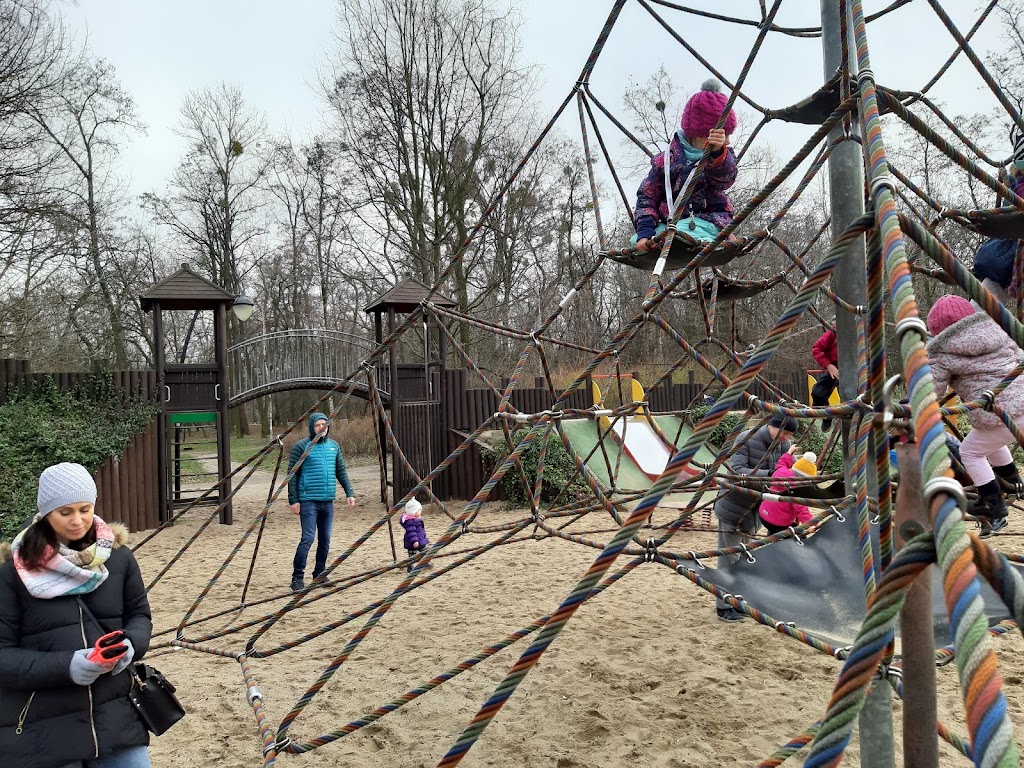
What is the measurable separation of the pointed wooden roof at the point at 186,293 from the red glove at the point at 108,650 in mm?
8161

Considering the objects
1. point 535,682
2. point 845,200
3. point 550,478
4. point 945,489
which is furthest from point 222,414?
point 945,489

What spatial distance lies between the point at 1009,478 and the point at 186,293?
911cm

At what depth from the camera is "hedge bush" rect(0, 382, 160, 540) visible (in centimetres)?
705

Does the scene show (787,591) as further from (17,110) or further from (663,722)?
(17,110)

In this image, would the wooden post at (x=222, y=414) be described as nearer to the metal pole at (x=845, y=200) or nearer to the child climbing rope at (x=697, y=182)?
the child climbing rope at (x=697, y=182)

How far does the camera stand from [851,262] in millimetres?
1847

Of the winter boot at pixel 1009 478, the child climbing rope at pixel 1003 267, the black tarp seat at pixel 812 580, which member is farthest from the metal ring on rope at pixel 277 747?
the child climbing rope at pixel 1003 267

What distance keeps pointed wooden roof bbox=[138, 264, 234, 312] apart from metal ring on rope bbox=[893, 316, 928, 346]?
9342 mm

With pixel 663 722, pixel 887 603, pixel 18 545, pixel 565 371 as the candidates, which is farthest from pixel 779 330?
pixel 565 371

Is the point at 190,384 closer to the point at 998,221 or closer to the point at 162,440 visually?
the point at 162,440

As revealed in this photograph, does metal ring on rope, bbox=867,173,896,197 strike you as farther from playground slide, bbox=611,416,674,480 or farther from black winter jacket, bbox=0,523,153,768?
playground slide, bbox=611,416,674,480

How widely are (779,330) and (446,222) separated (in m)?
14.4

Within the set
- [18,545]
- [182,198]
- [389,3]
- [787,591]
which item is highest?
[389,3]

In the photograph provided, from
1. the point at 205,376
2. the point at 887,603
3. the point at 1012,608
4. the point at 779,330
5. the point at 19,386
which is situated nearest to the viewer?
the point at 1012,608
